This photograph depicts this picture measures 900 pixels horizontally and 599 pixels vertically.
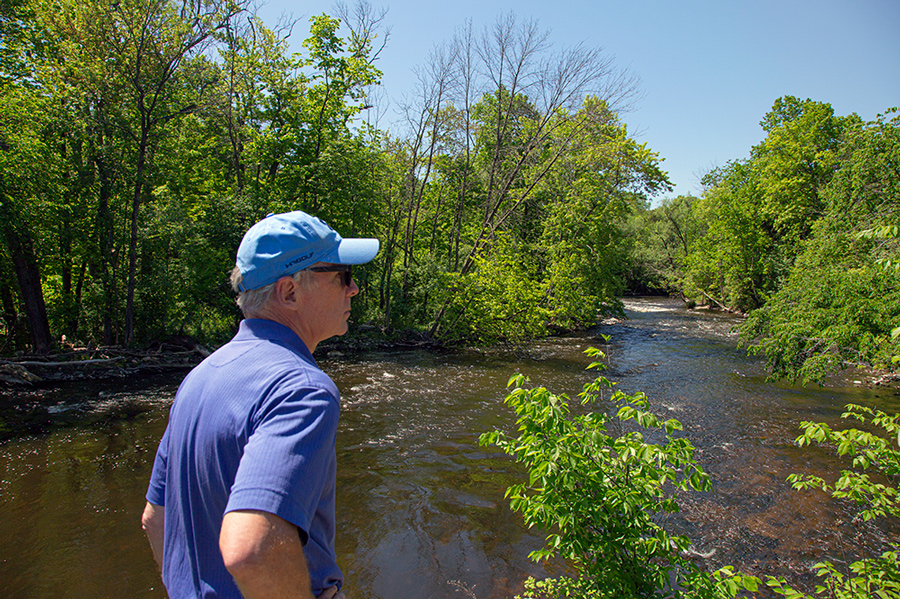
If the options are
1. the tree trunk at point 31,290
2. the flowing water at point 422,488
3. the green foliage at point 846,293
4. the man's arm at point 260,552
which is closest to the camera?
the man's arm at point 260,552

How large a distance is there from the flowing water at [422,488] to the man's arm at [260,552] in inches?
171

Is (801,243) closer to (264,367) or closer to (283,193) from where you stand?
(283,193)

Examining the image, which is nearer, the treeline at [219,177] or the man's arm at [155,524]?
the man's arm at [155,524]

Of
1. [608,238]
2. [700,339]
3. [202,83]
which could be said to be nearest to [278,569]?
[202,83]

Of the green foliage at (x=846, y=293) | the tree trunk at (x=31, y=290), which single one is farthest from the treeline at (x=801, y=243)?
the tree trunk at (x=31, y=290)

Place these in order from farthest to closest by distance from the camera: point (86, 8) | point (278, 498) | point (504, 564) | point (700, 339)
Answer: point (700, 339)
point (86, 8)
point (504, 564)
point (278, 498)

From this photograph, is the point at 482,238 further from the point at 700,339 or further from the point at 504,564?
the point at 504,564

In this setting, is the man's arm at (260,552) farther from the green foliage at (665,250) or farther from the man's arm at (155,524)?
the green foliage at (665,250)

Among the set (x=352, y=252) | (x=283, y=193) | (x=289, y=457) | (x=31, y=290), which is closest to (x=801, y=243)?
(x=283, y=193)

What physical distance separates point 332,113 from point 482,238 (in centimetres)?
711

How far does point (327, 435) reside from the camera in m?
1.13

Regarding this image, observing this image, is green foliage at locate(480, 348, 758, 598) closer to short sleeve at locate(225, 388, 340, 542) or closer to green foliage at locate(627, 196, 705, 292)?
short sleeve at locate(225, 388, 340, 542)

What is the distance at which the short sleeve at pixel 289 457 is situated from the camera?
1017 millimetres

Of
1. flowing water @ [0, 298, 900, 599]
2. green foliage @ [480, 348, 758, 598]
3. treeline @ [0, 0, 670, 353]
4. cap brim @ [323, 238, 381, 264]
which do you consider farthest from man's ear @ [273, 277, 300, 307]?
treeline @ [0, 0, 670, 353]
